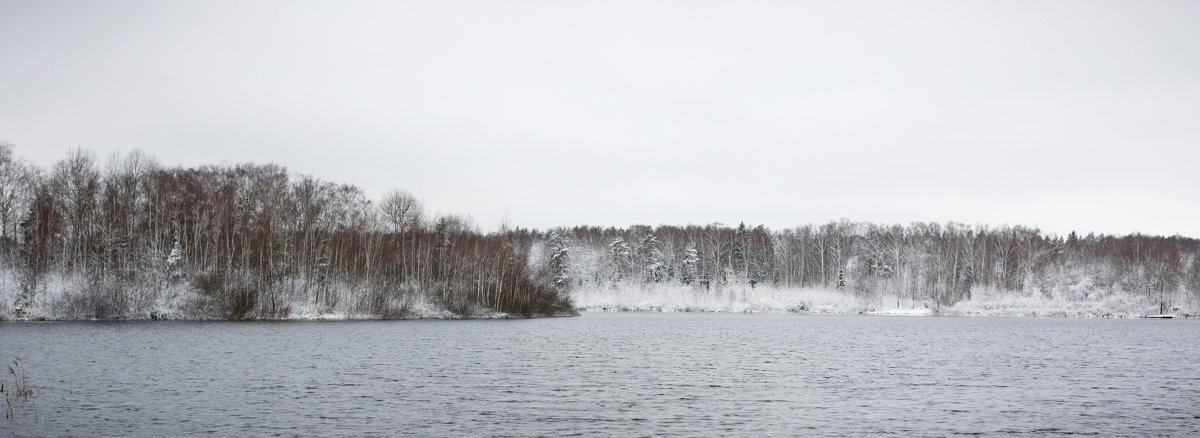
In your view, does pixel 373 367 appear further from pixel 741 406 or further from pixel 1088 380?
pixel 1088 380

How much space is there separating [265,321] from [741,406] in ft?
188

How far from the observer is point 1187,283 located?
374 ft

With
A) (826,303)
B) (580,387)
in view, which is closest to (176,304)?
(580,387)

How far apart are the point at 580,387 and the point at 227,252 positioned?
2452 inches

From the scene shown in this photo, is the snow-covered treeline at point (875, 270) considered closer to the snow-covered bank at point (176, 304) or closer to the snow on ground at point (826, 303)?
the snow on ground at point (826, 303)

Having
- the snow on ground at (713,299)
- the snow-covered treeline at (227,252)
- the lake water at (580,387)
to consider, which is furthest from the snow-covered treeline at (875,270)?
the lake water at (580,387)

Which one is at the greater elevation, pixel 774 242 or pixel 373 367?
pixel 774 242

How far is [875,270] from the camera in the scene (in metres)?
132

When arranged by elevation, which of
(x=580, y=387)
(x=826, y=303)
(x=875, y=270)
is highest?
(x=875, y=270)

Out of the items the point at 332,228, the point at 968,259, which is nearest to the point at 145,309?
the point at 332,228

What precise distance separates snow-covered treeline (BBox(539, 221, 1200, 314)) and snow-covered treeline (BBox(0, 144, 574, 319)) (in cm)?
3247

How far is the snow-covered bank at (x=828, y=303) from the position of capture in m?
105

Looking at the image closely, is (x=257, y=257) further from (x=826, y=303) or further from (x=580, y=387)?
(x=826, y=303)

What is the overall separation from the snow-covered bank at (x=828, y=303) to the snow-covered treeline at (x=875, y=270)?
0.22 meters
